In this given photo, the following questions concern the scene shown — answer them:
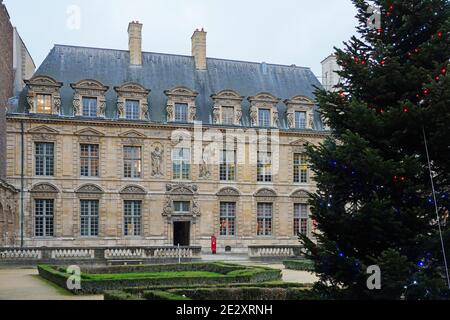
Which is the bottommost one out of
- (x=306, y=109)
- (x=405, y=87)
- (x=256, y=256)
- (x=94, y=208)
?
(x=256, y=256)

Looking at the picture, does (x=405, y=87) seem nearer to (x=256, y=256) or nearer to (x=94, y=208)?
(x=256, y=256)

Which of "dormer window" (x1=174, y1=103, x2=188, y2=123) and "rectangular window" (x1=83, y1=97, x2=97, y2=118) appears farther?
"dormer window" (x1=174, y1=103, x2=188, y2=123)

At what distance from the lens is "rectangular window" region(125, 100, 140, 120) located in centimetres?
3284

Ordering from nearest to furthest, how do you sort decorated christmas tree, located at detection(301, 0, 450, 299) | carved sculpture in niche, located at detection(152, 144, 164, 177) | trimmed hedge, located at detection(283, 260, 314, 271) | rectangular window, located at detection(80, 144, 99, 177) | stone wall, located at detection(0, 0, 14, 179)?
1. decorated christmas tree, located at detection(301, 0, 450, 299)
2. trimmed hedge, located at detection(283, 260, 314, 271)
3. stone wall, located at detection(0, 0, 14, 179)
4. rectangular window, located at detection(80, 144, 99, 177)
5. carved sculpture in niche, located at detection(152, 144, 164, 177)

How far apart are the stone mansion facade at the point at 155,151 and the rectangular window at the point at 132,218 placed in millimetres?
57

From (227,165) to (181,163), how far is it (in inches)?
112

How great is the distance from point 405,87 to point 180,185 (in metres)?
24.2

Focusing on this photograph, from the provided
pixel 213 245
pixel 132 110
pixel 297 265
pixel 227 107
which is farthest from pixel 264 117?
pixel 297 265

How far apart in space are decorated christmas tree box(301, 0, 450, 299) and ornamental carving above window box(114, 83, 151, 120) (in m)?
23.7

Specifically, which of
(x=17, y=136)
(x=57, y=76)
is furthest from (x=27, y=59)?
(x=17, y=136)

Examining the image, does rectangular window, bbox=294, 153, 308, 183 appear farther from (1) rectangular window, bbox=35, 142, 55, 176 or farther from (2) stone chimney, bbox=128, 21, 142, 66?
(1) rectangular window, bbox=35, 142, 55, 176

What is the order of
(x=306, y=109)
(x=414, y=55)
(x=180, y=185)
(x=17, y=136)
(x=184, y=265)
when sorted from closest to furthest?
(x=414, y=55) < (x=184, y=265) < (x=17, y=136) < (x=180, y=185) < (x=306, y=109)

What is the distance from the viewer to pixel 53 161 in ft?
103

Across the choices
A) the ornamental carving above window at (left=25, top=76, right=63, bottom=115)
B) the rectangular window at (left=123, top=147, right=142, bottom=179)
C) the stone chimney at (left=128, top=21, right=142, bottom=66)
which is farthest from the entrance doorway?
the stone chimney at (left=128, top=21, right=142, bottom=66)
